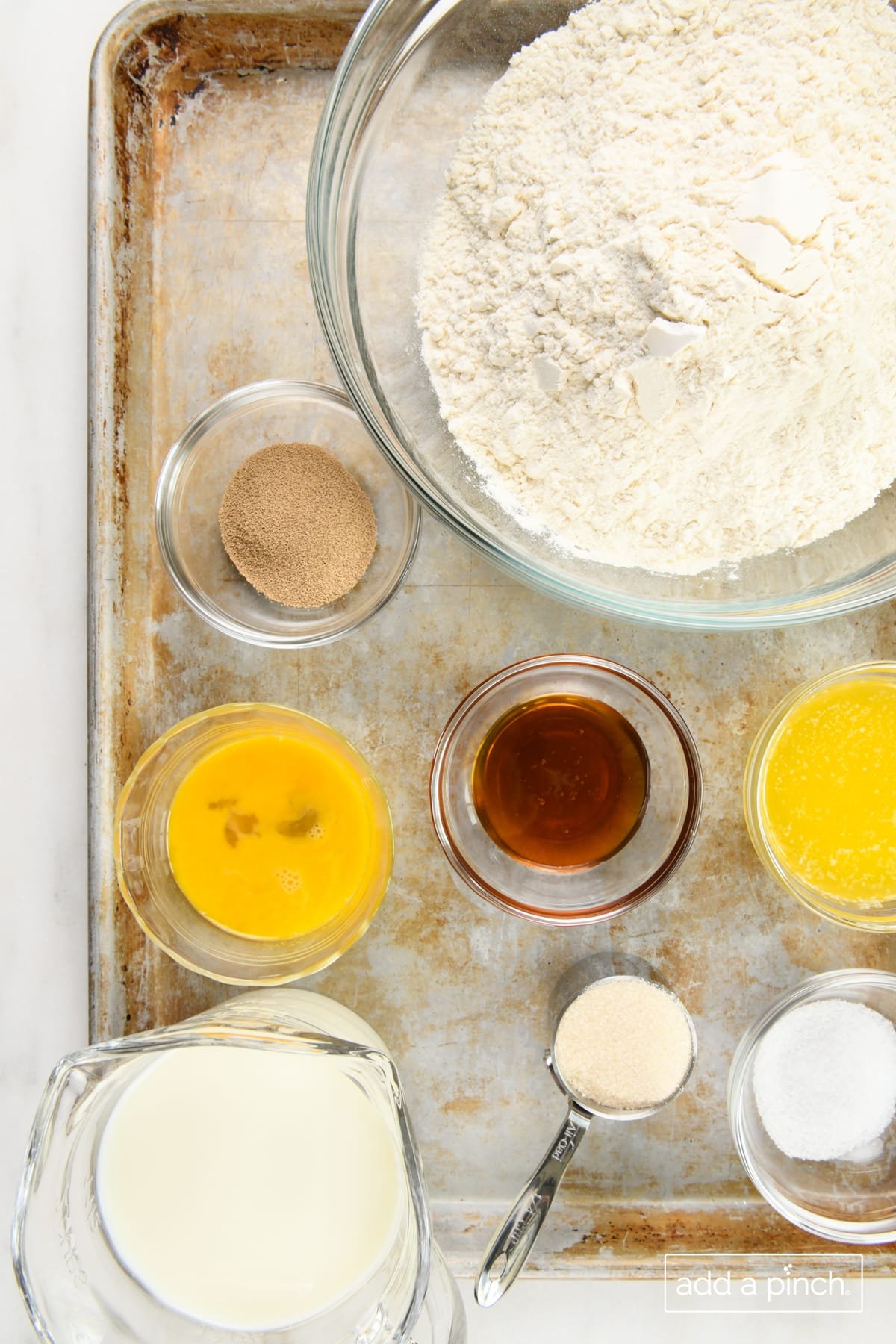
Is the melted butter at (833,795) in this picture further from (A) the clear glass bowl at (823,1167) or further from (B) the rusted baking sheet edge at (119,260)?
(B) the rusted baking sheet edge at (119,260)

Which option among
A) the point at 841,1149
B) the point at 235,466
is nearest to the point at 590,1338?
the point at 841,1149

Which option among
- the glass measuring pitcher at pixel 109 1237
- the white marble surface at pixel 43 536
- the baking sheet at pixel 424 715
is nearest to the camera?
the glass measuring pitcher at pixel 109 1237

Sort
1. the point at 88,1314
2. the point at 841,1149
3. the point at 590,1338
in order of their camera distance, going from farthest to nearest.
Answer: the point at 590,1338 → the point at 841,1149 → the point at 88,1314

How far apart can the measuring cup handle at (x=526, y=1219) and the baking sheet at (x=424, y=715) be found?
0.26 feet

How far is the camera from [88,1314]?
0.87 metres

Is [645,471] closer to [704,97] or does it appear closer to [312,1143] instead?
[704,97]

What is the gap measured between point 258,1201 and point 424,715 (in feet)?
1.78

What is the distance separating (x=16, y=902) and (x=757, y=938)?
98 centimetres

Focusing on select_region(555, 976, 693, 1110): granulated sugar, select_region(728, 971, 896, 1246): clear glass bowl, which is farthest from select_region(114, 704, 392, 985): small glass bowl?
select_region(728, 971, 896, 1246): clear glass bowl

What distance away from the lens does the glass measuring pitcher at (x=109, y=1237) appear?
0.83 metres

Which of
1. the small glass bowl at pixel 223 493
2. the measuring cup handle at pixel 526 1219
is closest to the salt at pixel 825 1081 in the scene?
the measuring cup handle at pixel 526 1219

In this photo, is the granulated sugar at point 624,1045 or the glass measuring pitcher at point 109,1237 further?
the granulated sugar at point 624,1045

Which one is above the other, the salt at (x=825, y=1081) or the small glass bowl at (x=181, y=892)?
the small glass bowl at (x=181, y=892)

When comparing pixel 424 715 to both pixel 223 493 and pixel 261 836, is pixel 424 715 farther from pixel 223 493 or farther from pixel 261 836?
pixel 223 493
